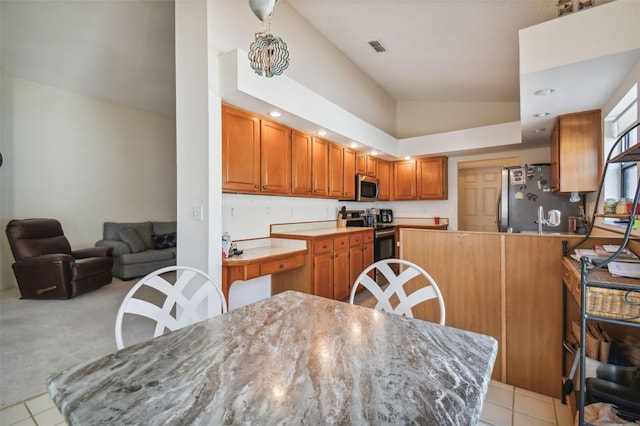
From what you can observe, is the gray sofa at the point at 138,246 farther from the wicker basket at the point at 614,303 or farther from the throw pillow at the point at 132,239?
the wicker basket at the point at 614,303

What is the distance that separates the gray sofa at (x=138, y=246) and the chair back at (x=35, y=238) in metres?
0.67

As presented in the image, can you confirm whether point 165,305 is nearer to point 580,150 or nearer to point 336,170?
point 336,170

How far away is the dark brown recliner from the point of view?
3.69 m

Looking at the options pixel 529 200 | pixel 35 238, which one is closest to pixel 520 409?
pixel 529 200

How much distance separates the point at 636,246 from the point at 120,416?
2.51 m

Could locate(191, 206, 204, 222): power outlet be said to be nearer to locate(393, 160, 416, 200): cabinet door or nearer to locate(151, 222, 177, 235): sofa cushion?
locate(151, 222, 177, 235): sofa cushion

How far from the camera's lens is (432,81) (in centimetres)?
444

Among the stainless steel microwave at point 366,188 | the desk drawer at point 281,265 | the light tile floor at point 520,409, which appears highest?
the stainless steel microwave at point 366,188


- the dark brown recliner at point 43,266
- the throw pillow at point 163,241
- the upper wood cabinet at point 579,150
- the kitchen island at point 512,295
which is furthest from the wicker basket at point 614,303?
the throw pillow at point 163,241

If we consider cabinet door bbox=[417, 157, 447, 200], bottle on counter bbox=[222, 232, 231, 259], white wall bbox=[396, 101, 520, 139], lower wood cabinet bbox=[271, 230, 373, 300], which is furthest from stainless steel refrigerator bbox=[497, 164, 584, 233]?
bottle on counter bbox=[222, 232, 231, 259]

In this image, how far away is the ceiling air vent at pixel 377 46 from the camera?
3.63 meters

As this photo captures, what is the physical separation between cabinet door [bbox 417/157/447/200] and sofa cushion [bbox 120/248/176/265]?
4622 mm

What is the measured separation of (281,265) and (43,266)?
3.20 m

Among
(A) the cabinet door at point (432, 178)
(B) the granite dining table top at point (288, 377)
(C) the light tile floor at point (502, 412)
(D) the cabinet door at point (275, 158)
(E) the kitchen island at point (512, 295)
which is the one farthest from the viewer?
(A) the cabinet door at point (432, 178)
